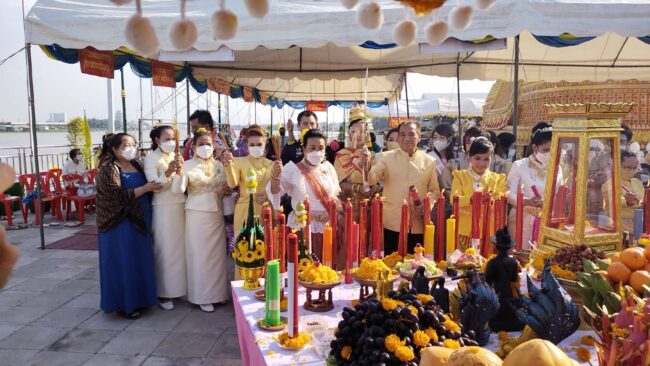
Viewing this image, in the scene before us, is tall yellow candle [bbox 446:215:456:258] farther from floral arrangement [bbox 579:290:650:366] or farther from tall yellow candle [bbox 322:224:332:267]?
floral arrangement [bbox 579:290:650:366]

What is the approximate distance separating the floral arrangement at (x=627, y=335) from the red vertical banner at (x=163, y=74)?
18.2 ft

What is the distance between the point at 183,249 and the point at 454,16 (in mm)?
3306

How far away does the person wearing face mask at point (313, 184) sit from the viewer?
3.06 m

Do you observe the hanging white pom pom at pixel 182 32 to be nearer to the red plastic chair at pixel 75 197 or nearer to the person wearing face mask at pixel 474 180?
the person wearing face mask at pixel 474 180

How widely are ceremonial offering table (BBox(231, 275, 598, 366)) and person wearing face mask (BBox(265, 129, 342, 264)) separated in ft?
3.37

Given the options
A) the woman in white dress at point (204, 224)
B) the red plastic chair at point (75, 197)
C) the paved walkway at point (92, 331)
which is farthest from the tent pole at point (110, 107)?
the woman in white dress at point (204, 224)

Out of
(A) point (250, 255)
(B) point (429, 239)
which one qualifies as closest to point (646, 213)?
(B) point (429, 239)

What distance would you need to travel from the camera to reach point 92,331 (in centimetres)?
332

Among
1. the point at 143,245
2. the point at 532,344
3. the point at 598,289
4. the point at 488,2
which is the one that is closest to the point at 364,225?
the point at 598,289

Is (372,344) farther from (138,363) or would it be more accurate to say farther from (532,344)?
(138,363)

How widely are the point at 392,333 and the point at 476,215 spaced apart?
3.83 ft

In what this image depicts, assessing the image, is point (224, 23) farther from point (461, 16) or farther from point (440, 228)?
point (440, 228)

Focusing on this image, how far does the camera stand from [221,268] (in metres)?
3.77

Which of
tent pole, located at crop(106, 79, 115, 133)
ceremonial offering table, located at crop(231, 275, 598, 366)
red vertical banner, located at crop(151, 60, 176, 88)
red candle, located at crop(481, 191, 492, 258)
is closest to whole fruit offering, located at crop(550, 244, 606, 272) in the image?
ceremonial offering table, located at crop(231, 275, 598, 366)
